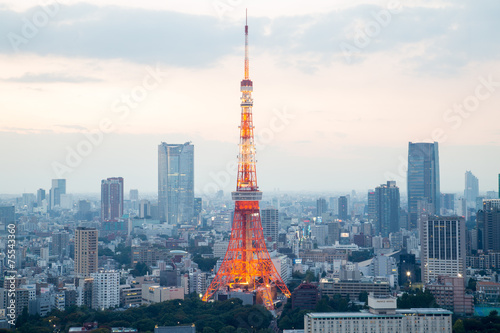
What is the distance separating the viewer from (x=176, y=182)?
71.8 m

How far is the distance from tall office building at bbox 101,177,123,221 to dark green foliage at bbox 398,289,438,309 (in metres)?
47.7

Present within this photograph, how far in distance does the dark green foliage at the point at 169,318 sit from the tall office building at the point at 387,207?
35.5 m

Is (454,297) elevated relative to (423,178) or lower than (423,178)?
lower

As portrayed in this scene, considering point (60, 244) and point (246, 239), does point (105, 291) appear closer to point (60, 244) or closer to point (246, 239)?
point (246, 239)

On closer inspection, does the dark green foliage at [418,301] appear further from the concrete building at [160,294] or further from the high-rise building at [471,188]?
the high-rise building at [471,188]

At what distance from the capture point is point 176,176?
236ft

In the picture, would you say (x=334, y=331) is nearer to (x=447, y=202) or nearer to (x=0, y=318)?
(x=0, y=318)

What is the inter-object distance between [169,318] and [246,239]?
5.39m

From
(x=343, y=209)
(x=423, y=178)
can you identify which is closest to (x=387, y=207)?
(x=423, y=178)

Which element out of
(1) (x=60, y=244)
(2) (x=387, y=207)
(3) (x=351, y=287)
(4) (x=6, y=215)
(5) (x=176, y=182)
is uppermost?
(5) (x=176, y=182)

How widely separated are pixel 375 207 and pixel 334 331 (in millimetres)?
42056

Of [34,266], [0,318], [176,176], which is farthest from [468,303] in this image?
[176,176]

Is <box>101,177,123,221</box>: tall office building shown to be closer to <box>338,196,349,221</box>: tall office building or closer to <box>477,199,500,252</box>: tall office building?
<box>338,196,349,221</box>: tall office building

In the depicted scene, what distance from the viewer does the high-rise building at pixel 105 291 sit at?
86.5 feet
